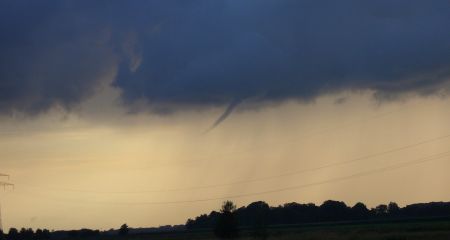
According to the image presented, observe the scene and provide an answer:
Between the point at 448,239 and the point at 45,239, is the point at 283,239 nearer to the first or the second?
the point at 448,239

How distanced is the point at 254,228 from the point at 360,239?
65.8 feet

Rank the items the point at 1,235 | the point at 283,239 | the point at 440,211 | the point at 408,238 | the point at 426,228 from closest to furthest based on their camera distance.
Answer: the point at 408,238, the point at 283,239, the point at 426,228, the point at 1,235, the point at 440,211

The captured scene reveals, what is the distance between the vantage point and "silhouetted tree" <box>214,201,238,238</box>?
10544cm

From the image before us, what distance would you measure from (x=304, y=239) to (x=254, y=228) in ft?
40.3

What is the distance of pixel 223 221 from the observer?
10556 centimetres

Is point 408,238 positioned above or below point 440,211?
below

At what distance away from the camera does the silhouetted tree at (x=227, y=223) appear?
105438 mm

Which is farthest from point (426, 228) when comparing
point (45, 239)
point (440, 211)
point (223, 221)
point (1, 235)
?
point (45, 239)

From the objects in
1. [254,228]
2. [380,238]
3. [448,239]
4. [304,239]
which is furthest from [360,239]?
[254,228]

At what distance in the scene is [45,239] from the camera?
199750mm

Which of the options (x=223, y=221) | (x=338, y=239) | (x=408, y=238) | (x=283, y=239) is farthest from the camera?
(x=223, y=221)

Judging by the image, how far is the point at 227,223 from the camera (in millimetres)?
105500

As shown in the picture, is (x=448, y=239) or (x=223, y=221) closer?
(x=448, y=239)

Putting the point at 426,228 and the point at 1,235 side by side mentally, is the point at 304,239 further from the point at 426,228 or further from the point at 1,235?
the point at 1,235
